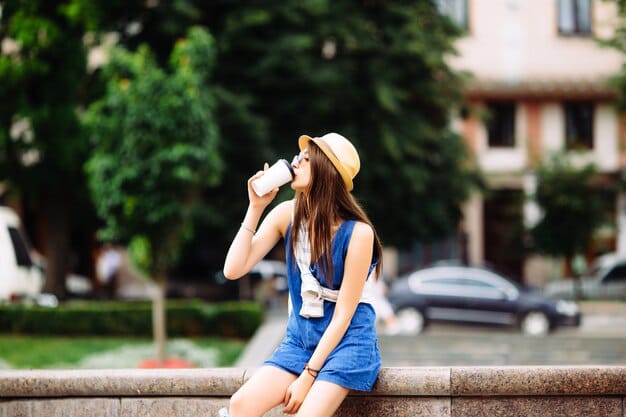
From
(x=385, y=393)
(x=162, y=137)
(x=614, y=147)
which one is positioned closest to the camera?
(x=385, y=393)

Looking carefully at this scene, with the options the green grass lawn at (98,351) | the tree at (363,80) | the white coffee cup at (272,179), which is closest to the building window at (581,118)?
the tree at (363,80)

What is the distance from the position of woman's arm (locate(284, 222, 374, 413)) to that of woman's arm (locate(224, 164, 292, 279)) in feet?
1.38

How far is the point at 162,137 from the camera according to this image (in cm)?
1425

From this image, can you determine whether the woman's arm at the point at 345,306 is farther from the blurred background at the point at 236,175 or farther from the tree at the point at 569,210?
the tree at the point at 569,210

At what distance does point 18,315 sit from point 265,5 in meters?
8.62

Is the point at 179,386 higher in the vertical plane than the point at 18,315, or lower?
higher

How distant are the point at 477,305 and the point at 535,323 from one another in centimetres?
137

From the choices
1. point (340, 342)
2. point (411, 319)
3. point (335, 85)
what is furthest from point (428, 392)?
point (335, 85)

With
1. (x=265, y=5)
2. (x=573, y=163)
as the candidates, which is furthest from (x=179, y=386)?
(x=573, y=163)

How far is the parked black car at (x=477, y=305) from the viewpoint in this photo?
70.1 feet

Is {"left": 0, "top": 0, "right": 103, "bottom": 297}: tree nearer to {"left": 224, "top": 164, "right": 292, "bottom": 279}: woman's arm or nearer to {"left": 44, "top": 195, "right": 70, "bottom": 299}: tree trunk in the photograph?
{"left": 44, "top": 195, "right": 70, "bottom": 299}: tree trunk

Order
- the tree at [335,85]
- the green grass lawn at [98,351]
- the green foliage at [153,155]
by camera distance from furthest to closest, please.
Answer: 1. the tree at [335,85]
2. the green grass lawn at [98,351]
3. the green foliage at [153,155]

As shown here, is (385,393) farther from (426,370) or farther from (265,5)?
(265,5)

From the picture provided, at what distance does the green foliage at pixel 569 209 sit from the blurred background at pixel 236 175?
57 mm
